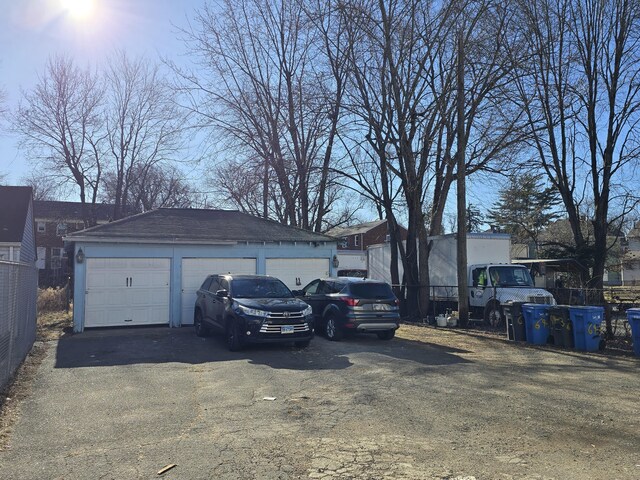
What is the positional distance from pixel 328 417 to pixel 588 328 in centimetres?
822

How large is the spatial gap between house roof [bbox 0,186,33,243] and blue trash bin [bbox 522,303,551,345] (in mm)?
19048

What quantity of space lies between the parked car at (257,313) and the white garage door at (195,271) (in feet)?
10.8

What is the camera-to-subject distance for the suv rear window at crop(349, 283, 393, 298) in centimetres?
1327

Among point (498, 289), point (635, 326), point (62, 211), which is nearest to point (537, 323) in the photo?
point (635, 326)

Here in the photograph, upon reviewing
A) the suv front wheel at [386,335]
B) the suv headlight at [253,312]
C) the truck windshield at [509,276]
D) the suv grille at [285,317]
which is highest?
the truck windshield at [509,276]

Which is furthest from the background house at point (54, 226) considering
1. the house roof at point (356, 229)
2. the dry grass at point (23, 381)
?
the dry grass at point (23, 381)

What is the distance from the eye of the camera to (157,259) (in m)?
16.2

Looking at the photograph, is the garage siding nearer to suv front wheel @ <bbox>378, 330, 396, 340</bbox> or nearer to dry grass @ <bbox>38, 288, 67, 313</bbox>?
suv front wheel @ <bbox>378, 330, 396, 340</bbox>

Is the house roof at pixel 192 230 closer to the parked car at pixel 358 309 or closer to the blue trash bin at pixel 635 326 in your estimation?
the parked car at pixel 358 309

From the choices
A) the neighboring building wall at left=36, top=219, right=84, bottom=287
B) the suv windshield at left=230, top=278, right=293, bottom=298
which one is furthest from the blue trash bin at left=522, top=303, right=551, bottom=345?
the neighboring building wall at left=36, top=219, right=84, bottom=287

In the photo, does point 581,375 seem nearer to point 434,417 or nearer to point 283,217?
point 434,417

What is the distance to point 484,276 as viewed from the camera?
1762 centimetres

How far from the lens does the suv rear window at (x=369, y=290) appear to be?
13.3 metres

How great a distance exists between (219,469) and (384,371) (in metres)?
5.05
